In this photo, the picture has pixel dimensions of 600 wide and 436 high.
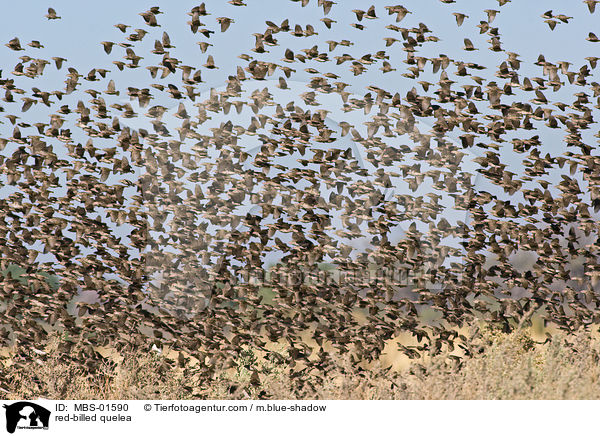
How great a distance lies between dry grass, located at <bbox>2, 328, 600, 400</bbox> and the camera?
266 inches

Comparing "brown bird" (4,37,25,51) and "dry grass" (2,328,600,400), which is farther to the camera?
"brown bird" (4,37,25,51)

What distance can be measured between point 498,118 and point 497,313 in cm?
218

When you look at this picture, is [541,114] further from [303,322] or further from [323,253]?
[303,322]

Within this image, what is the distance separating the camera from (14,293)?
8352 millimetres
